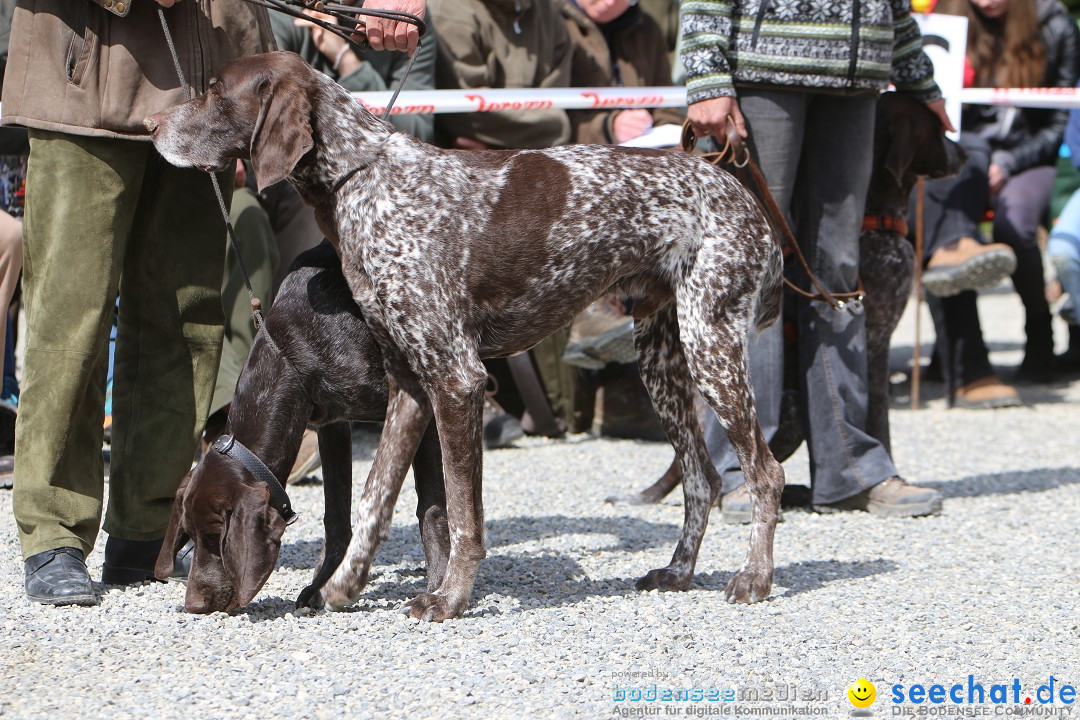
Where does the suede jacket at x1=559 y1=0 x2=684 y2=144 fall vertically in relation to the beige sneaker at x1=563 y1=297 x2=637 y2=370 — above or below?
above

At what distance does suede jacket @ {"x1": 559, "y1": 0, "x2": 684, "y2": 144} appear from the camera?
25.3ft

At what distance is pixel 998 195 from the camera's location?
354 inches

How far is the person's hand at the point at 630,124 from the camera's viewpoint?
7438mm

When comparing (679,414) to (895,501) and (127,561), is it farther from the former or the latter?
(127,561)

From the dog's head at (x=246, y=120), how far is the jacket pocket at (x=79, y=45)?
0.87 feet

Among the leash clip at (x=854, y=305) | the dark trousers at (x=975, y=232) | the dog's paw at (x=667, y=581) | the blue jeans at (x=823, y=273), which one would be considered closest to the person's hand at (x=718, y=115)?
the blue jeans at (x=823, y=273)

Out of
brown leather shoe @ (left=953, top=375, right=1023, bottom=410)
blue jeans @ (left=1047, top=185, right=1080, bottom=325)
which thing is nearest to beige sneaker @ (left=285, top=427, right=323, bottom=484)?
brown leather shoe @ (left=953, top=375, right=1023, bottom=410)

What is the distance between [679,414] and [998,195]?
18.0 ft

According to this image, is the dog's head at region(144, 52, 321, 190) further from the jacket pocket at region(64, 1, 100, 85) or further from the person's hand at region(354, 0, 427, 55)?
the person's hand at region(354, 0, 427, 55)

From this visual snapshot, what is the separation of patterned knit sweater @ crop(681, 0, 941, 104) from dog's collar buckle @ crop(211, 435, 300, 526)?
2.12 meters

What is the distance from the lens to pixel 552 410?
7.55 meters

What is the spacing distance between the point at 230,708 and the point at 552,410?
461 centimetres

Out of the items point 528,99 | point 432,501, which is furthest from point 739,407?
point 528,99

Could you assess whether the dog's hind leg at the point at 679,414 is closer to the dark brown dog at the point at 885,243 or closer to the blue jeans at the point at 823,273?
the blue jeans at the point at 823,273
